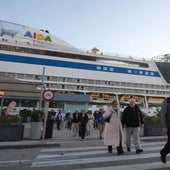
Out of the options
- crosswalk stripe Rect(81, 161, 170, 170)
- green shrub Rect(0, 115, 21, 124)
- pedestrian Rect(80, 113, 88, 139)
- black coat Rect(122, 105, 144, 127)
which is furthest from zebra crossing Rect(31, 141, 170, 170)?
pedestrian Rect(80, 113, 88, 139)

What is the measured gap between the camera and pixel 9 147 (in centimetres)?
875

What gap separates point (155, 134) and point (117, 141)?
7.37 m

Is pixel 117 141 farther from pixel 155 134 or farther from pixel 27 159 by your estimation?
A: pixel 155 134

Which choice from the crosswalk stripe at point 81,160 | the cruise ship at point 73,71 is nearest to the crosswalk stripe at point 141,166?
the crosswalk stripe at point 81,160

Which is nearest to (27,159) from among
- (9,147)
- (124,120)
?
(9,147)

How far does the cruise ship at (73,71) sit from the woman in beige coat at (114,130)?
41.1m

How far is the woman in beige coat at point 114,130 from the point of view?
7289 mm

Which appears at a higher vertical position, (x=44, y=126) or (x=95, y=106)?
(x=95, y=106)

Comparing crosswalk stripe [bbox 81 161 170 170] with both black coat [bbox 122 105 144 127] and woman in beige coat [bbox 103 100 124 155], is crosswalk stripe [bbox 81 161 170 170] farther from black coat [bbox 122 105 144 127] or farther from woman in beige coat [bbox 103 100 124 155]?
black coat [bbox 122 105 144 127]

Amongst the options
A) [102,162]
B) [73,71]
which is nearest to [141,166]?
[102,162]

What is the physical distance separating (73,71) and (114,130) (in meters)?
54.4

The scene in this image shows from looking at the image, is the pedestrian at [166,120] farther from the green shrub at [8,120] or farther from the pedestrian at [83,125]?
the green shrub at [8,120]

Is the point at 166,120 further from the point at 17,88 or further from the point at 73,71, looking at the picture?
the point at 73,71

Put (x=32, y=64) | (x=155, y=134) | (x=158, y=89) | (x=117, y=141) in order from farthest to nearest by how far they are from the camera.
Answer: (x=158, y=89), (x=32, y=64), (x=155, y=134), (x=117, y=141)
